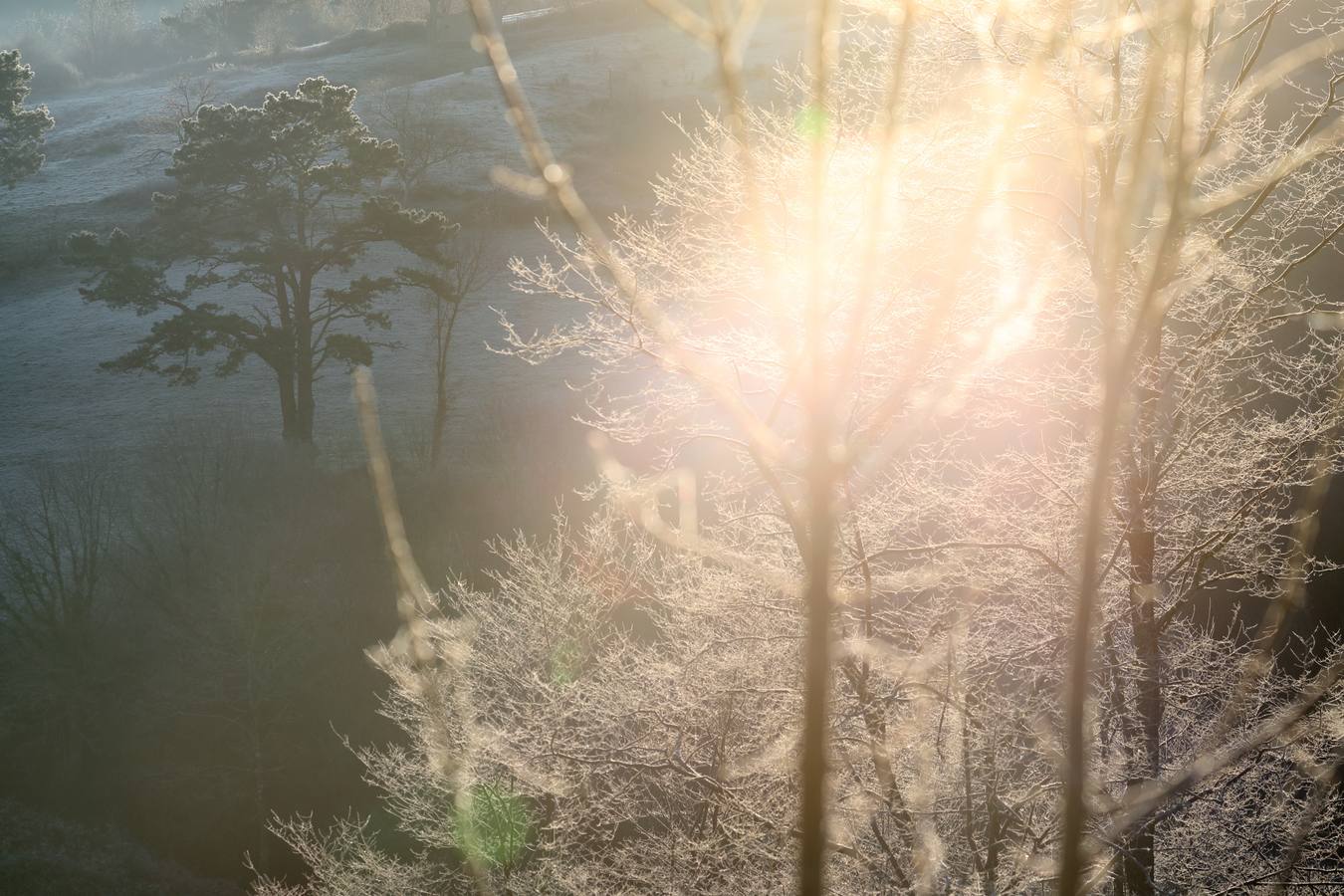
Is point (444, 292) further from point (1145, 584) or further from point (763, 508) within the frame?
point (1145, 584)

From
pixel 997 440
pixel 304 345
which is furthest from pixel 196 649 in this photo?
pixel 997 440

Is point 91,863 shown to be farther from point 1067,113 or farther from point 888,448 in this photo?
point 1067,113

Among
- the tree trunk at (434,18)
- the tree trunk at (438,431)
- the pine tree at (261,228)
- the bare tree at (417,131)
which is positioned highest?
the tree trunk at (434,18)

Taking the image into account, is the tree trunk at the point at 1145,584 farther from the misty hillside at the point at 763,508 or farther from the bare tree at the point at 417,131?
the bare tree at the point at 417,131

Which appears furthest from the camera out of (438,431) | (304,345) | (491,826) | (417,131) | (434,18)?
(434,18)

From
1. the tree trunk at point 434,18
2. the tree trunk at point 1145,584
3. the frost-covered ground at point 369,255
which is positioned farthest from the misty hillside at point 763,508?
the tree trunk at point 434,18

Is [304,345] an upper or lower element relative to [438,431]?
upper

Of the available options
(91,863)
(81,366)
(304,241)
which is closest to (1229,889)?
(91,863)

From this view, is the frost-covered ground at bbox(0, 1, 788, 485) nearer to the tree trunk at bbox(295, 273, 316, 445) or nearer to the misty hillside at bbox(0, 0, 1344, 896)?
the misty hillside at bbox(0, 0, 1344, 896)
